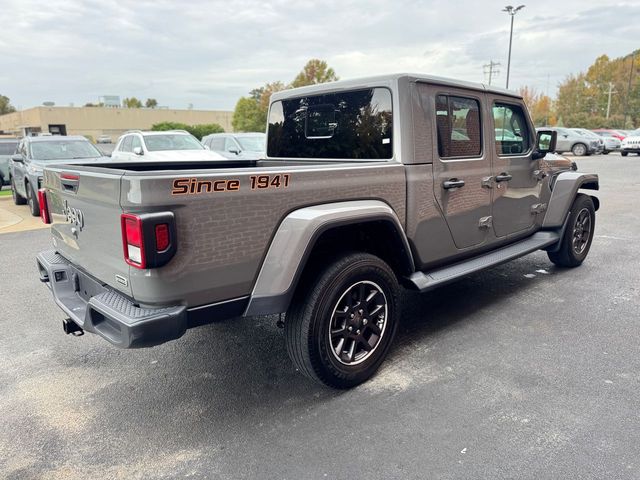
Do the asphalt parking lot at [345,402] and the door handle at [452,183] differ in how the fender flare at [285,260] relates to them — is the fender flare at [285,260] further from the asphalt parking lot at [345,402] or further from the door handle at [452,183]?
the door handle at [452,183]

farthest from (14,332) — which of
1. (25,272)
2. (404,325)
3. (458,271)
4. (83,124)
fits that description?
(83,124)

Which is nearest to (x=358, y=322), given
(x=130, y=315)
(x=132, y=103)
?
(x=130, y=315)

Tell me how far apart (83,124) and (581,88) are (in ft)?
210

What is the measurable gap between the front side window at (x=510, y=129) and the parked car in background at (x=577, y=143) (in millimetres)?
22725

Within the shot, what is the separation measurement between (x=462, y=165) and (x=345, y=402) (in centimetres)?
204

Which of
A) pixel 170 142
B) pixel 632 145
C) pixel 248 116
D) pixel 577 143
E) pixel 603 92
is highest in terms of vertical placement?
pixel 603 92

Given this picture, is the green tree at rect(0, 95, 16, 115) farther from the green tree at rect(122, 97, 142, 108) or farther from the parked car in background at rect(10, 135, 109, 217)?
the parked car in background at rect(10, 135, 109, 217)

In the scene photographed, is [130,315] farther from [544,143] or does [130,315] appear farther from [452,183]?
[544,143]

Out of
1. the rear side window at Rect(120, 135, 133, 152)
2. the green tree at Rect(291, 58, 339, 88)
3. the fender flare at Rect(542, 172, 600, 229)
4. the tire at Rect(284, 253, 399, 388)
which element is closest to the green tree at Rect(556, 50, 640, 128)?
the green tree at Rect(291, 58, 339, 88)

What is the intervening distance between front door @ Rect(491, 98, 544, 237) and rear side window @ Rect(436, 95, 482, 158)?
0.32 meters

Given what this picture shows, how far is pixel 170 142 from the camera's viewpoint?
1217cm

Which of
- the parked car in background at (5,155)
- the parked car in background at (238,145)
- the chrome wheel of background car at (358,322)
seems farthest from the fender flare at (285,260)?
the parked car in background at (5,155)

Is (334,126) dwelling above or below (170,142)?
above

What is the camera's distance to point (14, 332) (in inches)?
161
